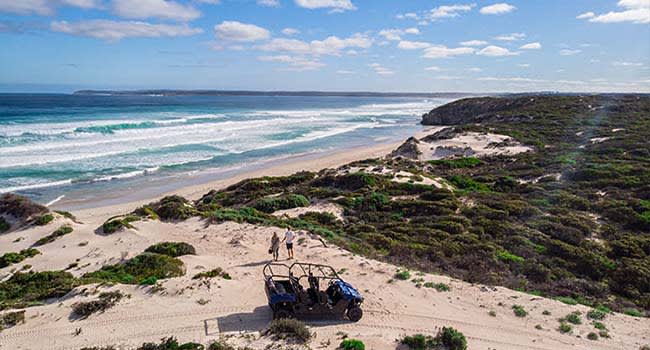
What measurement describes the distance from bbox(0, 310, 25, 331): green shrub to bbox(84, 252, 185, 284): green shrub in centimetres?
245

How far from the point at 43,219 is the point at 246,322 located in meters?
12.2

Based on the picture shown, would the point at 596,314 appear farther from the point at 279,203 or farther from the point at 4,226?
the point at 4,226

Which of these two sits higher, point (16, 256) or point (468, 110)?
point (468, 110)

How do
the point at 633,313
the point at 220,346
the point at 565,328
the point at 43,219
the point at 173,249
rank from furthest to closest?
1. the point at 43,219
2. the point at 173,249
3. the point at 633,313
4. the point at 565,328
5. the point at 220,346

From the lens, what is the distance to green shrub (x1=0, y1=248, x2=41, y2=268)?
14155mm

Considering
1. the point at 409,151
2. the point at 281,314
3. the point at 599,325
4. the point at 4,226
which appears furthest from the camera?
the point at 409,151

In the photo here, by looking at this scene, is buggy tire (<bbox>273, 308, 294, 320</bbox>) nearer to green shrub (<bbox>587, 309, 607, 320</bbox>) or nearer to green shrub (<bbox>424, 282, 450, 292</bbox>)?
green shrub (<bbox>424, 282, 450, 292</bbox>)

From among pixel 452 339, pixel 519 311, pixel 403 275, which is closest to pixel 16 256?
pixel 403 275

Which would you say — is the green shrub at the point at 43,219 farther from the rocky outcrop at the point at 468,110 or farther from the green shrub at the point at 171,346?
the rocky outcrop at the point at 468,110

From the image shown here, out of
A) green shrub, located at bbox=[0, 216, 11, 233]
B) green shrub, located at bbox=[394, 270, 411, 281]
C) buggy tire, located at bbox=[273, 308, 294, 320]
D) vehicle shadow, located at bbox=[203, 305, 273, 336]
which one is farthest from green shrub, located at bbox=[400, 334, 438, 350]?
green shrub, located at bbox=[0, 216, 11, 233]

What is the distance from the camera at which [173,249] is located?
14.2m

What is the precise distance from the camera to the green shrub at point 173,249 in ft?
46.1

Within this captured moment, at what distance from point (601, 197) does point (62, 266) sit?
2236cm

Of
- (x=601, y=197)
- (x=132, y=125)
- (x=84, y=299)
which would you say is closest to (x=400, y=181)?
(x=601, y=197)
